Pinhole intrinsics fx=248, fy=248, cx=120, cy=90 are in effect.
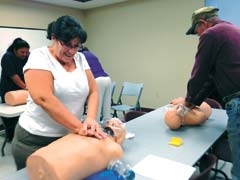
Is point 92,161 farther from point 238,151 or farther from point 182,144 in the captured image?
point 238,151

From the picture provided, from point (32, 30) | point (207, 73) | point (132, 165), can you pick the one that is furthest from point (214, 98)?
point (32, 30)

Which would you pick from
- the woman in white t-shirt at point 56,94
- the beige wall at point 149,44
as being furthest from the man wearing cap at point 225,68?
the beige wall at point 149,44

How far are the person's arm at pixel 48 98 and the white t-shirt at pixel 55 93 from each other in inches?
1.5

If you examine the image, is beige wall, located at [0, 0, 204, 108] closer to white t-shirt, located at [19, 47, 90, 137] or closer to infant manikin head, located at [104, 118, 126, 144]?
infant manikin head, located at [104, 118, 126, 144]

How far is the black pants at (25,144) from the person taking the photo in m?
1.25

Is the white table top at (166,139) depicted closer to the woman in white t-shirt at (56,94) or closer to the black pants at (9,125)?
the woman in white t-shirt at (56,94)

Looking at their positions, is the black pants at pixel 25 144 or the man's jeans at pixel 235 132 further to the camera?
the man's jeans at pixel 235 132

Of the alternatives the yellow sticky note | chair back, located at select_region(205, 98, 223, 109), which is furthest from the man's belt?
chair back, located at select_region(205, 98, 223, 109)

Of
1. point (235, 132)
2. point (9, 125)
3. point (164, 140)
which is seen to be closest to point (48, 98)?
point (164, 140)

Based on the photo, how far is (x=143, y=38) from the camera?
5.12 meters

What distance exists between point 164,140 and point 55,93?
79 cm

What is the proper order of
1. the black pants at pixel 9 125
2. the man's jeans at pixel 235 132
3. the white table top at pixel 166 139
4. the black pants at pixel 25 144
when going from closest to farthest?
the black pants at pixel 25 144, the white table top at pixel 166 139, the man's jeans at pixel 235 132, the black pants at pixel 9 125

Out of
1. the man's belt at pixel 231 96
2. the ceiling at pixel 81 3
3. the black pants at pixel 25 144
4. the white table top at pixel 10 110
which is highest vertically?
the ceiling at pixel 81 3

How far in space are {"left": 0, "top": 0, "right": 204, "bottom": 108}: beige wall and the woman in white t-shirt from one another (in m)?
3.64
